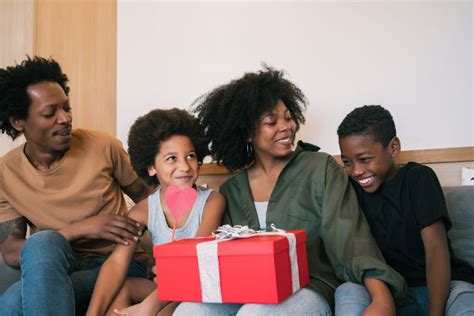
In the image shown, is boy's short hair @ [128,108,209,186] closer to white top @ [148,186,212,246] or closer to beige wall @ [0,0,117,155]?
white top @ [148,186,212,246]

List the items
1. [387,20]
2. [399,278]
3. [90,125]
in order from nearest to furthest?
[399,278], [387,20], [90,125]

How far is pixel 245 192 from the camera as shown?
4.47 ft

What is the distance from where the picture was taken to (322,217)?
1211 mm

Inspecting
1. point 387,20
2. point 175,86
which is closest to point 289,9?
point 387,20

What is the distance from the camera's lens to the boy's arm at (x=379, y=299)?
96cm

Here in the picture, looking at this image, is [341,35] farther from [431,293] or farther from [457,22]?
[431,293]

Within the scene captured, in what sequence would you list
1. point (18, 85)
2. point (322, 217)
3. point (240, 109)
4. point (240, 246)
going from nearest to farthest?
point (240, 246) < point (322, 217) < point (240, 109) < point (18, 85)

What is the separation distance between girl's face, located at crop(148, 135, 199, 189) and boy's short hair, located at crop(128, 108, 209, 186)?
0.02 m

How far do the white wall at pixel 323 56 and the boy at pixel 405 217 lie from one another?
344 millimetres

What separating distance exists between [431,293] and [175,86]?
3.88 feet

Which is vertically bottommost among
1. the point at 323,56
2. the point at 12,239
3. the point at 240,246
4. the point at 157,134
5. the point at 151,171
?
Result: the point at 12,239

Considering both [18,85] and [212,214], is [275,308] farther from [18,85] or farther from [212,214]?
[18,85]

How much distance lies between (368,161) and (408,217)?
17 centimetres

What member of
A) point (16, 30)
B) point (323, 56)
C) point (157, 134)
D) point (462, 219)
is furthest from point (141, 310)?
point (16, 30)
